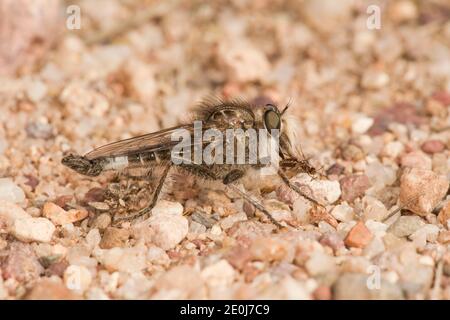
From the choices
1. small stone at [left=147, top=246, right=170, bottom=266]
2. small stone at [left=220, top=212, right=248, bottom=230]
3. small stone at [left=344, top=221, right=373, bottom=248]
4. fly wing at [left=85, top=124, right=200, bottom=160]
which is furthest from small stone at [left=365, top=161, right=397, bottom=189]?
small stone at [left=147, top=246, right=170, bottom=266]

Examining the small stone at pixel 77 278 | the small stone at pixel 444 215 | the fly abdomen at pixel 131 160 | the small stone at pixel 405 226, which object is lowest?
the small stone at pixel 77 278

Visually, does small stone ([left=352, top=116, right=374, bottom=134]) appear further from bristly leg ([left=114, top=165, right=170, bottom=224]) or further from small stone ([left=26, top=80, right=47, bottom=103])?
small stone ([left=26, top=80, right=47, bottom=103])

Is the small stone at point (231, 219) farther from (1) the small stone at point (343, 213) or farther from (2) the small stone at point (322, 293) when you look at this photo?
(2) the small stone at point (322, 293)

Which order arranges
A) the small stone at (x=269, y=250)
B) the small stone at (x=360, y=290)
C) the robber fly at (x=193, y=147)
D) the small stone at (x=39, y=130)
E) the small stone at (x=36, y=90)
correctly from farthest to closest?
the small stone at (x=36, y=90) < the small stone at (x=39, y=130) < the robber fly at (x=193, y=147) < the small stone at (x=269, y=250) < the small stone at (x=360, y=290)

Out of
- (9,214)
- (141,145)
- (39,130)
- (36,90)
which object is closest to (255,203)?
(141,145)

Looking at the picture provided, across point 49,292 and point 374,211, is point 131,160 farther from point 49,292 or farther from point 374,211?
point 374,211

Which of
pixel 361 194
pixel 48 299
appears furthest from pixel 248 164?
pixel 48 299

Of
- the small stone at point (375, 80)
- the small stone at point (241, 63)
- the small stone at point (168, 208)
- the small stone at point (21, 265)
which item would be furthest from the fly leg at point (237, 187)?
the small stone at point (375, 80)
